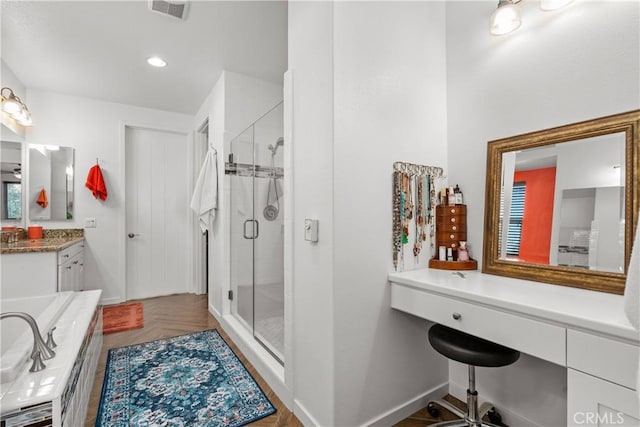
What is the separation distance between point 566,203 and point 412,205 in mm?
705

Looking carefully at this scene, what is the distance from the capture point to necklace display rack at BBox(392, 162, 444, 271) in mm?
1595

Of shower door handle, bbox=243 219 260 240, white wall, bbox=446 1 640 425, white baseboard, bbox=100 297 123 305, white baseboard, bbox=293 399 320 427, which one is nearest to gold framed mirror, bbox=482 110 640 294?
white wall, bbox=446 1 640 425

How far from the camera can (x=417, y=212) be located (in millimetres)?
1710

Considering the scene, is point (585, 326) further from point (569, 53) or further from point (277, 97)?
point (277, 97)

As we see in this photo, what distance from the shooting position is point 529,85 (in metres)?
1.50

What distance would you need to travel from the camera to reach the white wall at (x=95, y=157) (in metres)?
3.40

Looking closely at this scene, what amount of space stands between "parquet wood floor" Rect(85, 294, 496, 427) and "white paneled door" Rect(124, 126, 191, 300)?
0.30 metres

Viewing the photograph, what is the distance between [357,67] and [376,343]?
4.68 feet

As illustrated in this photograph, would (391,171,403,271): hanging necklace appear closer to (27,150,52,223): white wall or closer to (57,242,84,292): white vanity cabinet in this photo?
(57,242,84,292): white vanity cabinet

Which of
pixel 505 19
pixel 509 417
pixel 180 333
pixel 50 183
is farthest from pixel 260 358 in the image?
pixel 50 183

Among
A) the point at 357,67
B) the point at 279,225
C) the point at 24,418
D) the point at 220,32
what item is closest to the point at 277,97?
the point at 220,32

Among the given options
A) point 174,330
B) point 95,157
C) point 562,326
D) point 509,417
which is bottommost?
point 174,330

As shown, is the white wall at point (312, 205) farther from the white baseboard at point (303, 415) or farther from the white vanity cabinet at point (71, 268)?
the white vanity cabinet at point (71, 268)

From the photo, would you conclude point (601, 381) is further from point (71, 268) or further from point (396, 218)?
point (71, 268)
